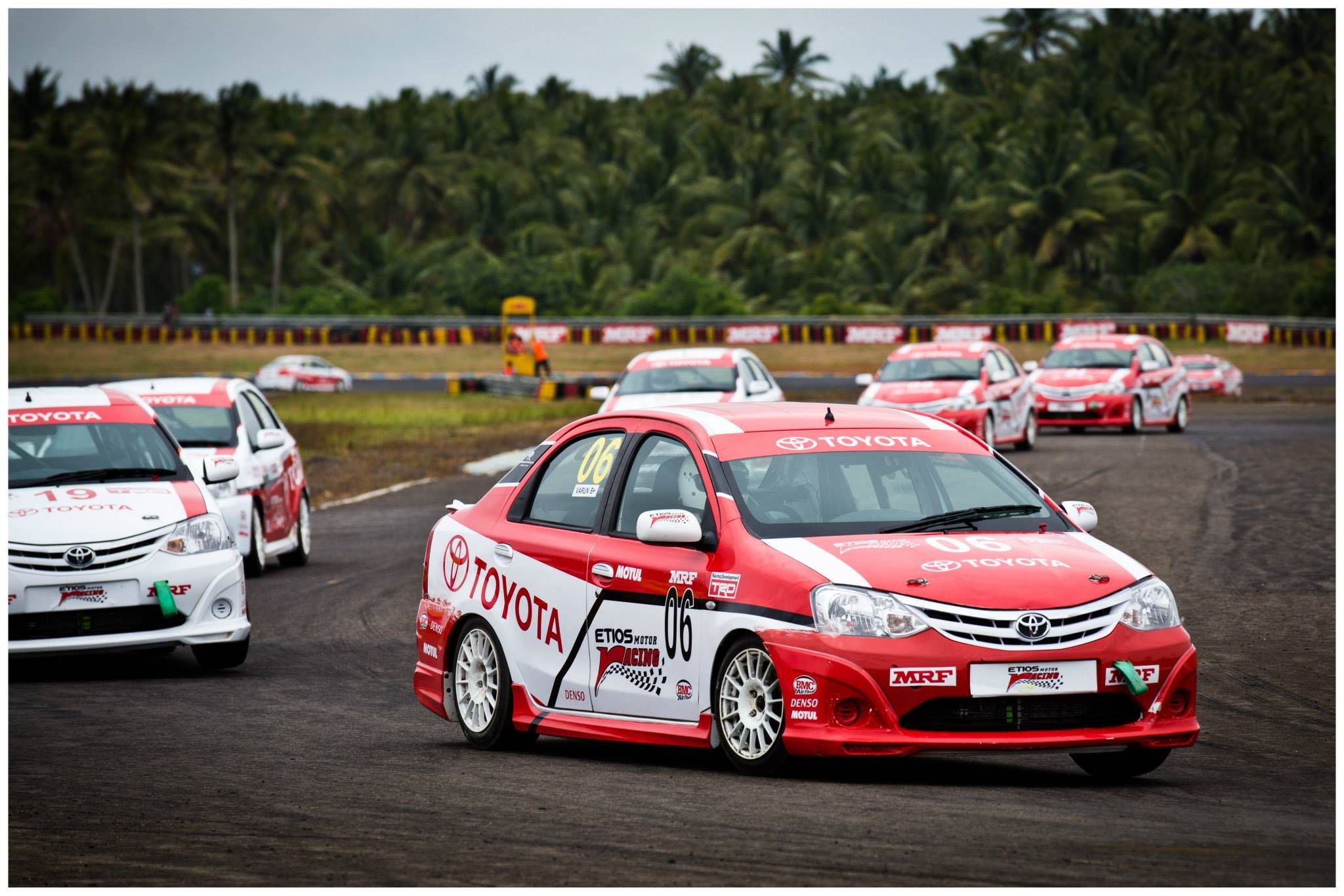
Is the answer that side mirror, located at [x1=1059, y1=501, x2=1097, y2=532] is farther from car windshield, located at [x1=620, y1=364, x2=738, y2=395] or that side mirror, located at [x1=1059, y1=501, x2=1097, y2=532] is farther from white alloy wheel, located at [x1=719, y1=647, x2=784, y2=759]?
car windshield, located at [x1=620, y1=364, x2=738, y2=395]

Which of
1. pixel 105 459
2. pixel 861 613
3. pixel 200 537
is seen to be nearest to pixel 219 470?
pixel 105 459

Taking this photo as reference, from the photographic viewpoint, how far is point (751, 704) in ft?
25.9

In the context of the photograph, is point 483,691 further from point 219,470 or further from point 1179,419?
point 1179,419

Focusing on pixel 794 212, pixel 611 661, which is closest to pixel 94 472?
pixel 611 661

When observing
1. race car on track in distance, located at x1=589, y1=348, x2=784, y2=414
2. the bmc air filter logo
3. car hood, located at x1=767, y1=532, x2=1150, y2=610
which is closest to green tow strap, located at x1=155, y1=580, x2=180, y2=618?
the bmc air filter logo

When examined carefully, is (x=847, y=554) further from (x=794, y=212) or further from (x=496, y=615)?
(x=794, y=212)

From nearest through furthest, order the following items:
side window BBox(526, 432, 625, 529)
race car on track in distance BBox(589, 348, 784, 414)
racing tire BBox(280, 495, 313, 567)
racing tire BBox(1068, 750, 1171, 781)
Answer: racing tire BBox(1068, 750, 1171, 781)
side window BBox(526, 432, 625, 529)
racing tire BBox(280, 495, 313, 567)
race car on track in distance BBox(589, 348, 784, 414)

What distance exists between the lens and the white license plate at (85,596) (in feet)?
39.0

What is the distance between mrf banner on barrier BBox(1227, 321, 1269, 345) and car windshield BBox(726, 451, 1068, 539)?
58.1 meters

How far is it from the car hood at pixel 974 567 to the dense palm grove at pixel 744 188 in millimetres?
70930

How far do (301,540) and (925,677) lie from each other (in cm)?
1185

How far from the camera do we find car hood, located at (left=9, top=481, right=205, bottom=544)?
12.1 meters

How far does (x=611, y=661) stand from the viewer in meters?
8.63

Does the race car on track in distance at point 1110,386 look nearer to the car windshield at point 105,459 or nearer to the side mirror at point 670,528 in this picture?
the car windshield at point 105,459
